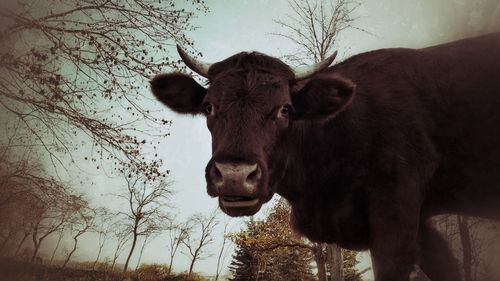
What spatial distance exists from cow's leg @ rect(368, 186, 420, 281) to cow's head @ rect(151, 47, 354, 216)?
45.2 inches

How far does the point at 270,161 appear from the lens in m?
3.70

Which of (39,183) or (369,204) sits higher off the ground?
(39,183)

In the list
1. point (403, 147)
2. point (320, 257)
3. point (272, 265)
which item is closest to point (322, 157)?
point (403, 147)

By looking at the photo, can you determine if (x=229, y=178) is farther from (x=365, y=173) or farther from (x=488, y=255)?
(x=488, y=255)

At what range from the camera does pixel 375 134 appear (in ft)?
14.0

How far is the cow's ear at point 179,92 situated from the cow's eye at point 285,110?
1.37 m

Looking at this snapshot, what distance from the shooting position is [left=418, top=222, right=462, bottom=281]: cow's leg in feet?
16.8

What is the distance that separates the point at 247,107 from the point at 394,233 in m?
2.05

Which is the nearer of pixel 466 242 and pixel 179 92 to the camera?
pixel 179 92

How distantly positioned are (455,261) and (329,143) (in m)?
2.71

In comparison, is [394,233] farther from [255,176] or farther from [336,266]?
[336,266]

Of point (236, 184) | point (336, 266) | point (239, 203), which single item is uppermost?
point (336, 266)

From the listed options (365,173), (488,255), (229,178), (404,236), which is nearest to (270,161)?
(229,178)

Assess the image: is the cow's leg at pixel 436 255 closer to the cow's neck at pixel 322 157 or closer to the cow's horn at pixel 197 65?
the cow's neck at pixel 322 157
